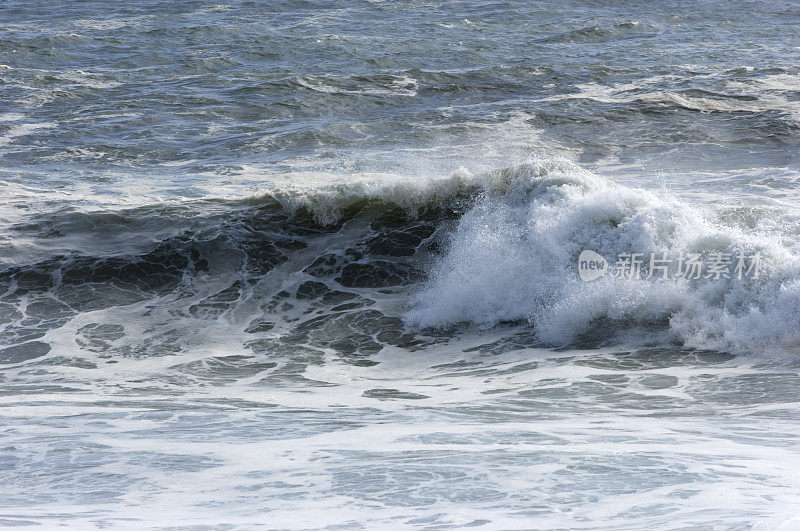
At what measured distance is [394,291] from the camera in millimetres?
9172

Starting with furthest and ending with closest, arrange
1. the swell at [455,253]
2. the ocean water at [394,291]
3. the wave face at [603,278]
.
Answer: the swell at [455,253], the wave face at [603,278], the ocean water at [394,291]

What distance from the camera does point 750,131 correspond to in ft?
46.0

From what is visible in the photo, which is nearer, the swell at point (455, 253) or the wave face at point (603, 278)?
the wave face at point (603, 278)

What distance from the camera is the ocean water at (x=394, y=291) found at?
403cm

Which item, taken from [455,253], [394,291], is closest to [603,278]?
[455,253]

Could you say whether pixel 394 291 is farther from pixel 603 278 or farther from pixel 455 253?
pixel 603 278

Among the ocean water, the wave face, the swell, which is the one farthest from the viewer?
the swell

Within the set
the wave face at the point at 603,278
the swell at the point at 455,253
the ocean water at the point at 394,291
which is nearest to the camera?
the ocean water at the point at 394,291

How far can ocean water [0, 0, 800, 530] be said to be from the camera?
4031 mm

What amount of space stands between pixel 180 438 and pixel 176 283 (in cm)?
457

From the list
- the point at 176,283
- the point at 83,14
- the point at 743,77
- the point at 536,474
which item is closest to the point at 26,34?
the point at 83,14

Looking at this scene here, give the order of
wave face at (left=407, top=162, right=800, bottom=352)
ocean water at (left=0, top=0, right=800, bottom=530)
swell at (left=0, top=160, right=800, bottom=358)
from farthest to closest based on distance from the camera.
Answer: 1. swell at (left=0, top=160, right=800, bottom=358)
2. wave face at (left=407, top=162, right=800, bottom=352)
3. ocean water at (left=0, top=0, right=800, bottom=530)

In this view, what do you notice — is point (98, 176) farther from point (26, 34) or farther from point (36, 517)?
point (26, 34)

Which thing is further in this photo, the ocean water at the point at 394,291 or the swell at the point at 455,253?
the swell at the point at 455,253
